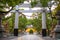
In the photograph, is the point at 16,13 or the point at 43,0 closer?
the point at 43,0

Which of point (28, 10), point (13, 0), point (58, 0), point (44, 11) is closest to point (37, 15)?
point (28, 10)

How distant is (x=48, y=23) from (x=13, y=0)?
A: 89.7 ft

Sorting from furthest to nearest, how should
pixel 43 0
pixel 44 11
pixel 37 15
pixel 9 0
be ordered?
pixel 37 15 → pixel 44 11 → pixel 43 0 → pixel 9 0

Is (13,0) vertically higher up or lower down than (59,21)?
higher up

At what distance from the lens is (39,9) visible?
41.8m

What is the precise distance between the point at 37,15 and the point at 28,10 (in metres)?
5.79

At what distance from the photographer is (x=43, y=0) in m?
19.6

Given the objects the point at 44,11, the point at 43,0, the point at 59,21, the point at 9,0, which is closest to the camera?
the point at 9,0

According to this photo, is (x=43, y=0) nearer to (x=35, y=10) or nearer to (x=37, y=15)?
(x=35, y=10)

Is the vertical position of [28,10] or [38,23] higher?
[28,10]

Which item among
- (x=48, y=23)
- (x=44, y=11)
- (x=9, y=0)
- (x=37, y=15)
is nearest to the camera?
(x=9, y=0)

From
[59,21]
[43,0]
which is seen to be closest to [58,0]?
[59,21]

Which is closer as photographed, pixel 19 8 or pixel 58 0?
pixel 58 0

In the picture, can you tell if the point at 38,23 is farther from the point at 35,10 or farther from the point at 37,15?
the point at 35,10
